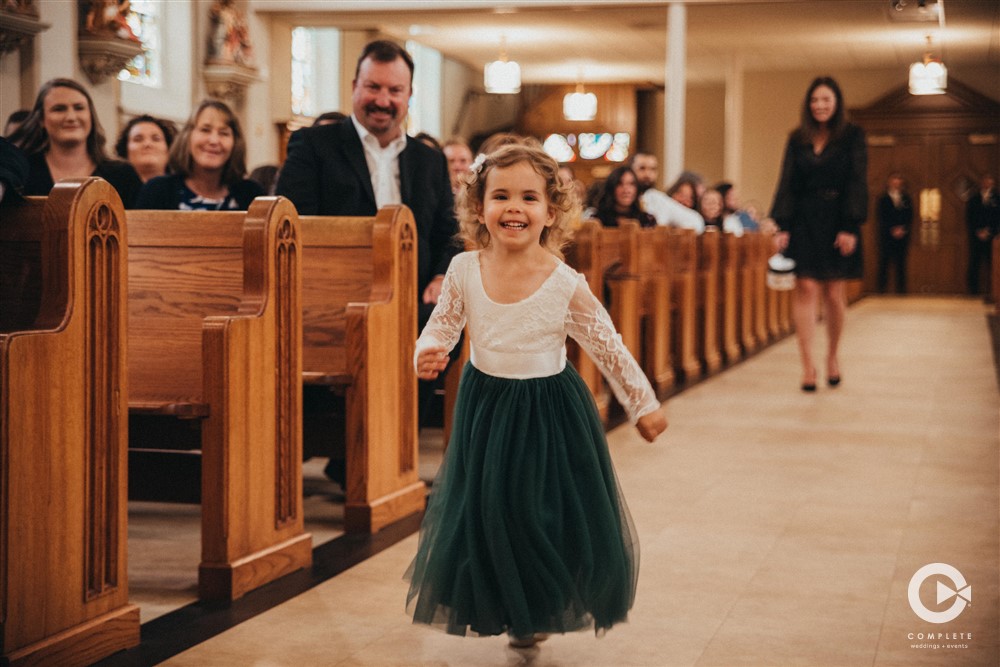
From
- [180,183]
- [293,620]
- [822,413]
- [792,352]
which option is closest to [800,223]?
[822,413]

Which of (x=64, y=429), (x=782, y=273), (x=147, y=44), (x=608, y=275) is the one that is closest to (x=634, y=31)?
(x=147, y=44)

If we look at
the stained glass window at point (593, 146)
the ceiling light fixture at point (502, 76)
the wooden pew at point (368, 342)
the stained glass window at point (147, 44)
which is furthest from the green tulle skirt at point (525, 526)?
the stained glass window at point (593, 146)

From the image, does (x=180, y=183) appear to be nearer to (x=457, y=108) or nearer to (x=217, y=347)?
(x=217, y=347)

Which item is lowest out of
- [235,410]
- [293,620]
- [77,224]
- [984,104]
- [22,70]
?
[293,620]

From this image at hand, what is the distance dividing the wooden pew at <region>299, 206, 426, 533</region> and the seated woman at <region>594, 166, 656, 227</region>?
395cm

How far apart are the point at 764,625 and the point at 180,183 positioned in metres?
2.52

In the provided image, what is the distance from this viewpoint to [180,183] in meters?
4.32

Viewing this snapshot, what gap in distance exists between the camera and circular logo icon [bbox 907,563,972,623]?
290cm

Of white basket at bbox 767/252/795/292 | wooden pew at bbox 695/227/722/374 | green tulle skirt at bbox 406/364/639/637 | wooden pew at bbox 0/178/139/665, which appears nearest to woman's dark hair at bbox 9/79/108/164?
wooden pew at bbox 0/178/139/665

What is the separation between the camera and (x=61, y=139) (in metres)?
4.21

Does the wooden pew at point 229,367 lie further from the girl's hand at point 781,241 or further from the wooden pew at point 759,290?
the wooden pew at point 759,290

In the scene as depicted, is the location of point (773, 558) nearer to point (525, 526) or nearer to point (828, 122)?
point (525, 526)

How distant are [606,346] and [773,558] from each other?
1.13 m

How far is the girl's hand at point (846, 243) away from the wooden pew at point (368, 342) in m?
3.36
